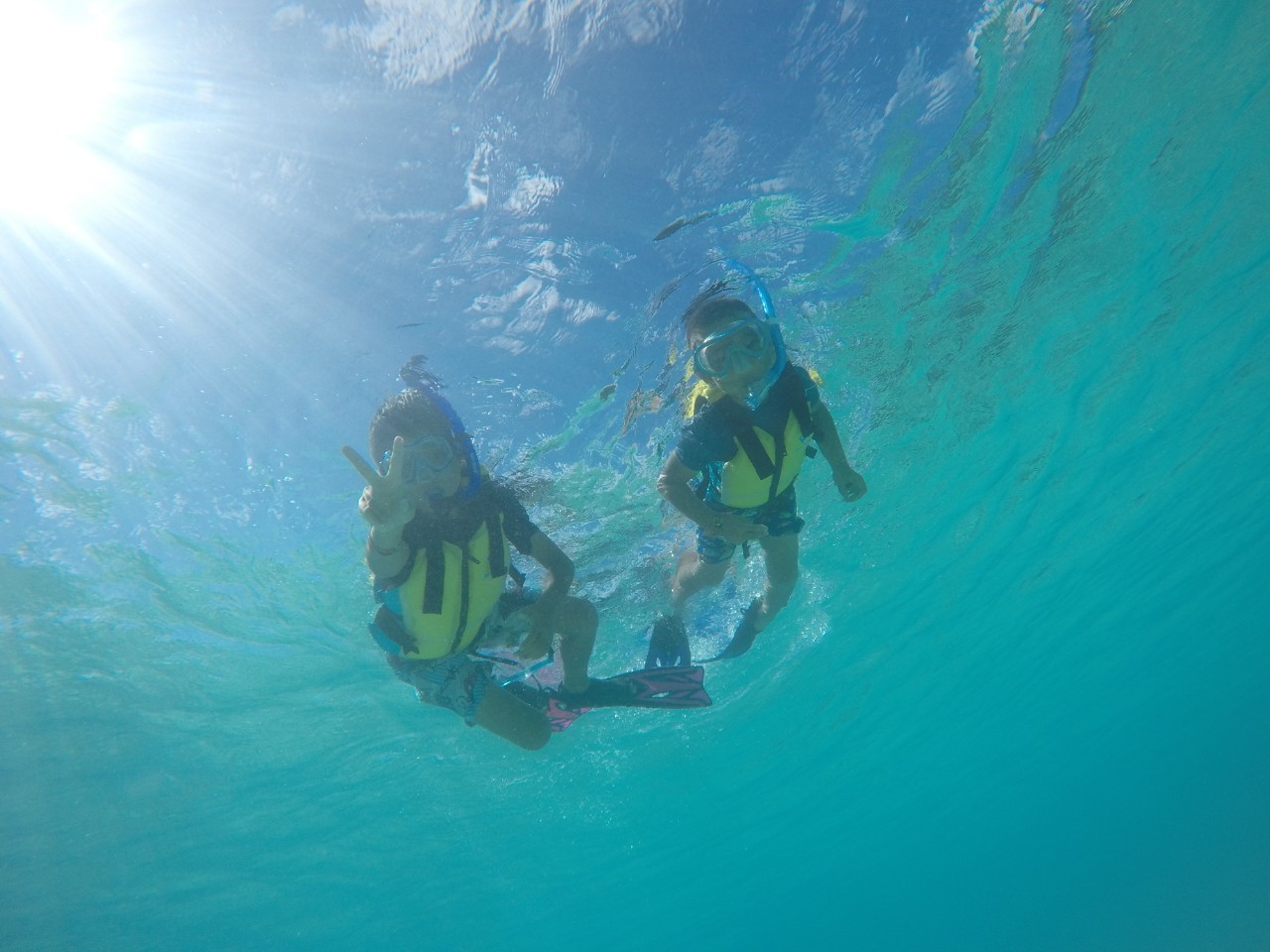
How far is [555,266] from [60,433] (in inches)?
→ 241

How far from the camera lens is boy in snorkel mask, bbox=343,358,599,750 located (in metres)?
4.87

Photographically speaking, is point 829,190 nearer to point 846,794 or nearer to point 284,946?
point 846,794

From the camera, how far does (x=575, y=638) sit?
6.06 m

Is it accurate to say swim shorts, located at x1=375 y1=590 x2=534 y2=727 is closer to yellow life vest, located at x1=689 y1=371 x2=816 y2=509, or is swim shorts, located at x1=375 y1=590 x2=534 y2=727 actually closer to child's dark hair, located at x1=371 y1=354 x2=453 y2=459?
child's dark hair, located at x1=371 y1=354 x2=453 y2=459

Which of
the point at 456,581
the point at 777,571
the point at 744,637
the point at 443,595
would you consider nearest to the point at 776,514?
the point at 777,571

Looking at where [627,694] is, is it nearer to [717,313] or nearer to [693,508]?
[693,508]

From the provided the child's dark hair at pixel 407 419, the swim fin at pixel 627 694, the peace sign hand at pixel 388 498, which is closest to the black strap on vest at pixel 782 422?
the child's dark hair at pixel 407 419

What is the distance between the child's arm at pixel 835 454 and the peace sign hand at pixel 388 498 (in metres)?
3.66

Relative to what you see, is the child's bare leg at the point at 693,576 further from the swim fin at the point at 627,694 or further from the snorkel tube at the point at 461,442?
the snorkel tube at the point at 461,442

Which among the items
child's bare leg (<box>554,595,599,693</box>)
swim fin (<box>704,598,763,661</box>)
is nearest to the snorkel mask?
child's bare leg (<box>554,595,599,693</box>)

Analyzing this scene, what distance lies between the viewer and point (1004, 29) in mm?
6277

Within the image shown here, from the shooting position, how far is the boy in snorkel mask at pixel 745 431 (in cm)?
547

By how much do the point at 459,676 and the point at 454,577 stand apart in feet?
4.71

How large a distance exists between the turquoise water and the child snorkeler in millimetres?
2304
